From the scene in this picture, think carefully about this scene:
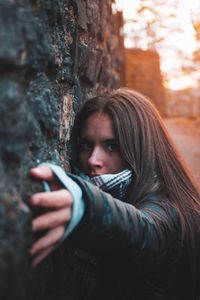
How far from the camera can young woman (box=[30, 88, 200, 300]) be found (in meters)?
1.21

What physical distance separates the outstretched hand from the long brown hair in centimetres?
73

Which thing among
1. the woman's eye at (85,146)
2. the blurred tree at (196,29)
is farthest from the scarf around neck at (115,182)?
the blurred tree at (196,29)

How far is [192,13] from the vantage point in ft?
32.2

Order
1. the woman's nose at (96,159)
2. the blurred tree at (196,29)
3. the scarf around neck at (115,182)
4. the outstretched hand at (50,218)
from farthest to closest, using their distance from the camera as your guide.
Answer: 1. the blurred tree at (196,29)
2. the woman's nose at (96,159)
3. the scarf around neck at (115,182)
4. the outstretched hand at (50,218)

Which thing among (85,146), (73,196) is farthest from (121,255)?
(85,146)

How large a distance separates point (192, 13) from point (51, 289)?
9.28 meters

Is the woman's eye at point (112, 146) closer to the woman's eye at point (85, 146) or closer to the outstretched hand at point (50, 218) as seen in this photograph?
the woman's eye at point (85, 146)

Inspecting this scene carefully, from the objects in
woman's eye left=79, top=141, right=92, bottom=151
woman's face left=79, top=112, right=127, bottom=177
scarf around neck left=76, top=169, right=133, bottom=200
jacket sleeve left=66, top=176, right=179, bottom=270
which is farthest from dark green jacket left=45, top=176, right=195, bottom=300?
woman's eye left=79, top=141, right=92, bottom=151

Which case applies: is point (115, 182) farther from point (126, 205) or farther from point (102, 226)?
point (102, 226)

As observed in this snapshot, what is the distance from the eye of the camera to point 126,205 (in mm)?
1388

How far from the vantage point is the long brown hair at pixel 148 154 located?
76.3 inches

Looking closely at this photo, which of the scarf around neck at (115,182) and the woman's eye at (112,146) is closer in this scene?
the scarf around neck at (115,182)

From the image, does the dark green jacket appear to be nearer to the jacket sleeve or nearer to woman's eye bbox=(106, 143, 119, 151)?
the jacket sleeve

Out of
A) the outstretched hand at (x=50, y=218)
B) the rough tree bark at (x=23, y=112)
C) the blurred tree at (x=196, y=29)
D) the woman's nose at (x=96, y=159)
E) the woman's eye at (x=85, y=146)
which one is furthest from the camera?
the blurred tree at (x=196, y=29)
